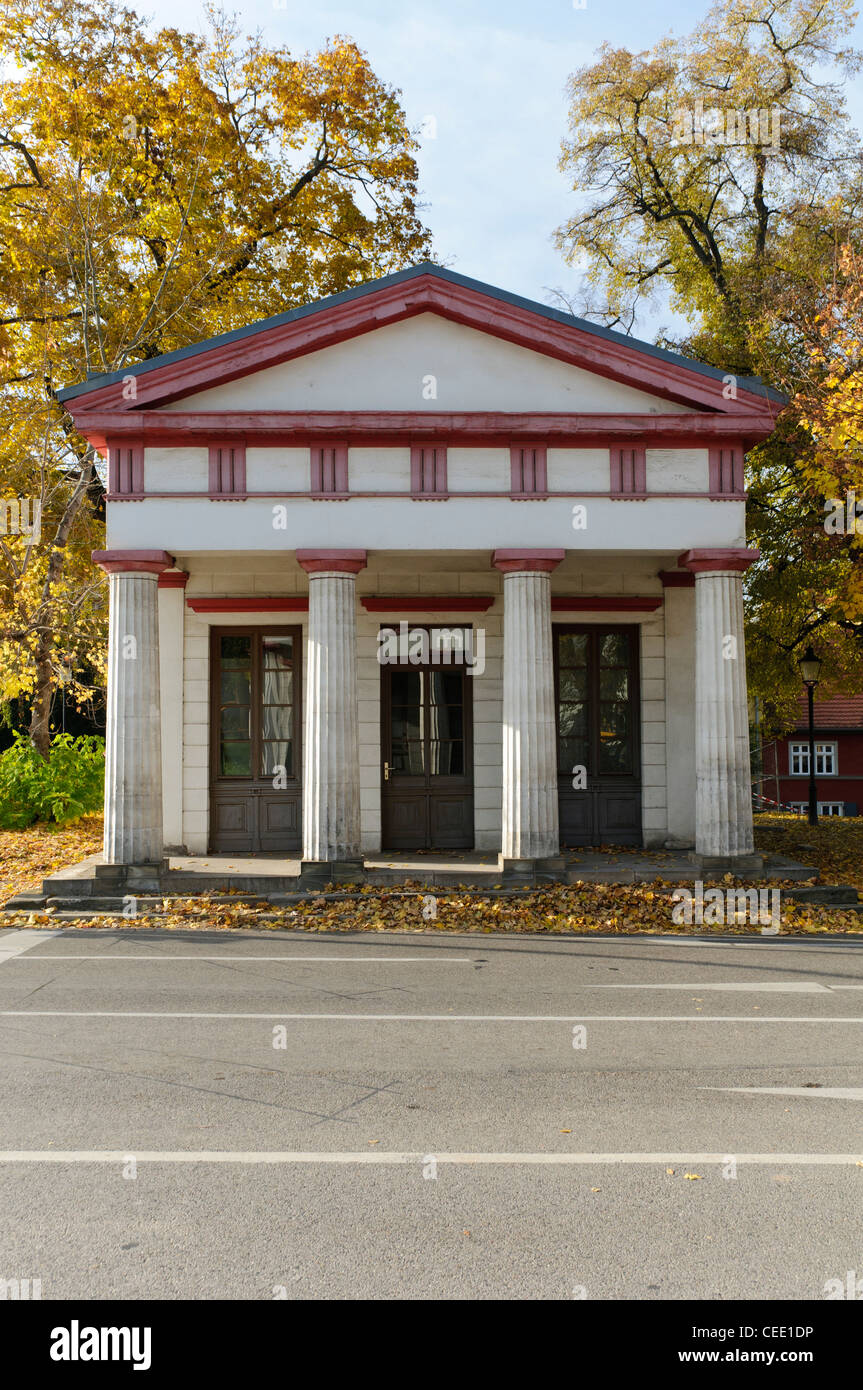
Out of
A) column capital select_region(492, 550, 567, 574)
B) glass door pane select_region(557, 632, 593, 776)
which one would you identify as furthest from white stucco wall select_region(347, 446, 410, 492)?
glass door pane select_region(557, 632, 593, 776)

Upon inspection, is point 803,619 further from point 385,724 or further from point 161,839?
point 161,839

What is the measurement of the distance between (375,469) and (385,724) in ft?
13.0

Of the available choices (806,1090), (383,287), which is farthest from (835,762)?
(806,1090)

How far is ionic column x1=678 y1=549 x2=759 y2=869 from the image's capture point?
43.7ft

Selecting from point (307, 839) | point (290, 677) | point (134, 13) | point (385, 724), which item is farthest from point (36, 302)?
point (307, 839)

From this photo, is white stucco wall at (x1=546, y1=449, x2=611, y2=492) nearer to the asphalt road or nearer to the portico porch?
the portico porch

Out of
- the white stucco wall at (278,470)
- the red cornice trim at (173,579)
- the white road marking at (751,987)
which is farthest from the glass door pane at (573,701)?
the white road marking at (751,987)

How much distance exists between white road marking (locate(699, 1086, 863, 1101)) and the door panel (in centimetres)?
966

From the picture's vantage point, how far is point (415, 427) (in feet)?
42.8

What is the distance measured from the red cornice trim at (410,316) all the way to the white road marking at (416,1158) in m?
10.2

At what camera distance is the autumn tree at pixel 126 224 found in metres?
19.1

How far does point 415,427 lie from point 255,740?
5.22 metres

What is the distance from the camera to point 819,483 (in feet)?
43.4
